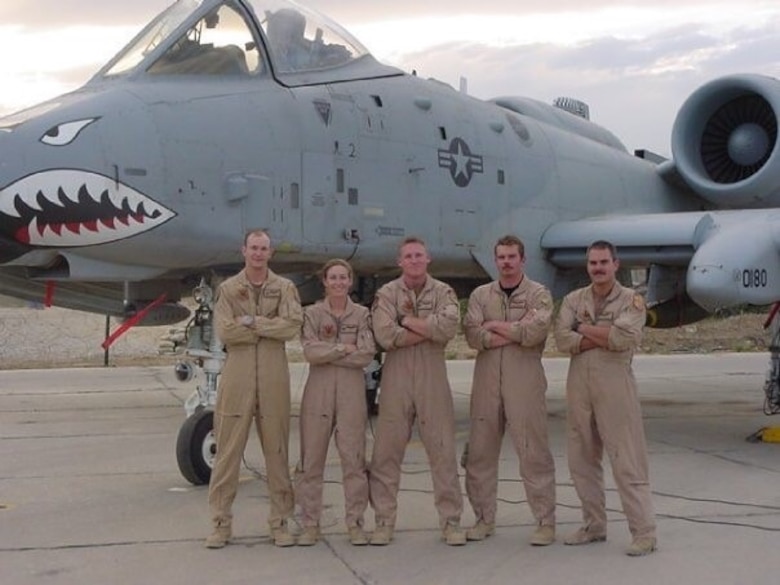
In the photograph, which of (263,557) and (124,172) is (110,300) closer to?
(124,172)

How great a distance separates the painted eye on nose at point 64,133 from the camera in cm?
664

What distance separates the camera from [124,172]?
268 inches

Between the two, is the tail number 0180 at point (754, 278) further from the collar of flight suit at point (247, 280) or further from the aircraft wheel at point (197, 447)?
the aircraft wheel at point (197, 447)

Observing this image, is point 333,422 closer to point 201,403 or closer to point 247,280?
point 247,280

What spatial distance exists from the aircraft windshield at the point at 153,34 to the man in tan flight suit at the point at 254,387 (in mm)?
2658

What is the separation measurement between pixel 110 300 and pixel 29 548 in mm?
3678

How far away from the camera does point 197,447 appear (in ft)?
23.1

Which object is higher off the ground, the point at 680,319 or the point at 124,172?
the point at 124,172

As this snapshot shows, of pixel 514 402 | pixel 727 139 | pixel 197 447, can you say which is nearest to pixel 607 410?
pixel 514 402

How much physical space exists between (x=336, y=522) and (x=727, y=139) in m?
6.73

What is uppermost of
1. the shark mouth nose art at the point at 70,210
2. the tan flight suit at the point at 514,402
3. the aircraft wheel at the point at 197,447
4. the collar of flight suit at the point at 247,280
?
the shark mouth nose art at the point at 70,210

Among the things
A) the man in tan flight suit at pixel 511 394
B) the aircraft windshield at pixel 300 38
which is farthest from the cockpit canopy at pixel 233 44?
the man in tan flight suit at pixel 511 394

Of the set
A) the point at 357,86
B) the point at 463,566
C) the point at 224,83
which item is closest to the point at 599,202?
the point at 357,86

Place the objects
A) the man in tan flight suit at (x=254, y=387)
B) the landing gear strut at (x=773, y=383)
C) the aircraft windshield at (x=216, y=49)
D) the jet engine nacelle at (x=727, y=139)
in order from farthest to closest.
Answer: the jet engine nacelle at (x=727, y=139)
the landing gear strut at (x=773, y=383)
the aircraft windshield at (x=216, y=49)
the man in tan flight suit at (x=254, y=387)
